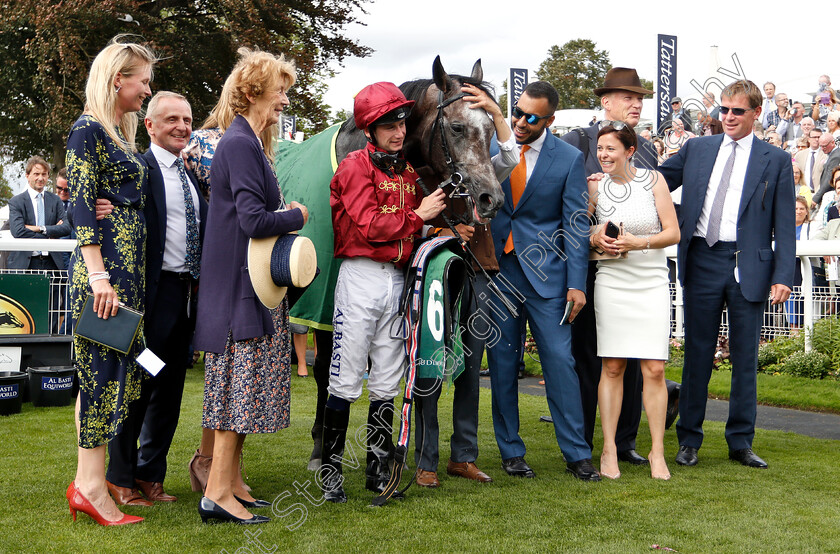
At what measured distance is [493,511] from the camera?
3594mm

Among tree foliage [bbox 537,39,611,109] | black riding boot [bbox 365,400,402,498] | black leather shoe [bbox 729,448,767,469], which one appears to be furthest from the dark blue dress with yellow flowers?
tree foliage [bbox 537,39,611,109]

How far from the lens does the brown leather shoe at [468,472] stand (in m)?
4.19

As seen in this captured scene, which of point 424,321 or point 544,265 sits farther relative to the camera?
point 544,265

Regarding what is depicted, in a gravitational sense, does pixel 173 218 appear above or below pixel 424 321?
above

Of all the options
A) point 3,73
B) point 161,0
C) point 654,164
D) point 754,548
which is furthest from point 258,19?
point 754,548

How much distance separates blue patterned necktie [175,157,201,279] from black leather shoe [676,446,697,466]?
297 cm

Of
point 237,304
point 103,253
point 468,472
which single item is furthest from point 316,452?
point 103,253

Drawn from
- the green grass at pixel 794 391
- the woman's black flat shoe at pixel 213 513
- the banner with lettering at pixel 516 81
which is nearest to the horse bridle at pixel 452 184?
the woman's black flat shoe at pixel 213 513

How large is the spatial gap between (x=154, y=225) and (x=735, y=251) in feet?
10.8

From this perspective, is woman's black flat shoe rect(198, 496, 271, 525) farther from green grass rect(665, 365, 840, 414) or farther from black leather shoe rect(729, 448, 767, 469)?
green grass rect(665, 365, 840, 414)

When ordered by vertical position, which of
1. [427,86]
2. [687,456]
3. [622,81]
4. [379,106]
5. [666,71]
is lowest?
[687,456]

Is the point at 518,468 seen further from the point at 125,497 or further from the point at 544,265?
the point at 125,497

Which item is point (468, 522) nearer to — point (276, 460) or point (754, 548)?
point (754, 548)

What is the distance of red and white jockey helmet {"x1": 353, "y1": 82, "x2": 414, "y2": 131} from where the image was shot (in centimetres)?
357
